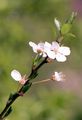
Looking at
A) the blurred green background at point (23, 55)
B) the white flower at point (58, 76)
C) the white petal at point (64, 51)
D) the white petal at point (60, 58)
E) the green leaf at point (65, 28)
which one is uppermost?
the green leaf at point (65, 28)

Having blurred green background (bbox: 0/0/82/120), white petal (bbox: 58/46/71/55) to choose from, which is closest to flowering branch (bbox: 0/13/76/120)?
white petal (bbox: 58/46/71/55)

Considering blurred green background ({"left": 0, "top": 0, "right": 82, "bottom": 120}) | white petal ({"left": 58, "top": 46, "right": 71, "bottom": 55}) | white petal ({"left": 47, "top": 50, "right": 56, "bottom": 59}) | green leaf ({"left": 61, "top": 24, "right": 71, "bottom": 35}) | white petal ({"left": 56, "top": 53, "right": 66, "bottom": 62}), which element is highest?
white petal ({"left": 47, "top": 50, "right": 56, "bottom": 59})

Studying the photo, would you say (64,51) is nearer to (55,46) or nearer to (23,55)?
(55,46)

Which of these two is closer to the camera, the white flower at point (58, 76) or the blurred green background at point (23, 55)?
the white flower at point (58, 76)

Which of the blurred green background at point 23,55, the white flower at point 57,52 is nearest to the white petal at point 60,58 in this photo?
the white flower at point 57,52

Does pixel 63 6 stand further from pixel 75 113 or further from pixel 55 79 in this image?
pixel 55 79

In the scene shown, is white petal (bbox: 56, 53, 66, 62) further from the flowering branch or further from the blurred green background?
the blurred green background

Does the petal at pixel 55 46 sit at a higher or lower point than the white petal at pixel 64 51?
higher

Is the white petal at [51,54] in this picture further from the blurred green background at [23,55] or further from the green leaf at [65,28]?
the blurred green background at [23,55]

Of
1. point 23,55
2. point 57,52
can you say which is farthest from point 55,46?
point 23,55

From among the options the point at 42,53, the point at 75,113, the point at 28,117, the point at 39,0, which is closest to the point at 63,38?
the point at 42,53

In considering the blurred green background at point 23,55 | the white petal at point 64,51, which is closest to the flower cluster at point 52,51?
the white petal at point 64,51
